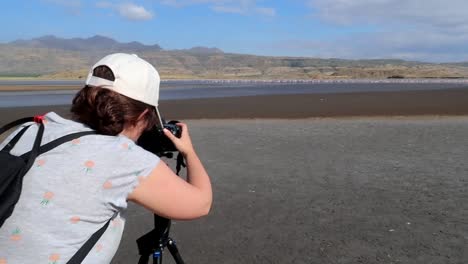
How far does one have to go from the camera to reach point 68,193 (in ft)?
5.77

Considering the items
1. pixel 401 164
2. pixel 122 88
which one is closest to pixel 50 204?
pixel 122 88

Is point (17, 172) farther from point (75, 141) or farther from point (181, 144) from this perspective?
point (181, 144)

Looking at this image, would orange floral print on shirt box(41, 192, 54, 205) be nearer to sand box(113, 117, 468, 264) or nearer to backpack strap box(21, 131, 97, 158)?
backpack strap box(21, 131, 97, 158)

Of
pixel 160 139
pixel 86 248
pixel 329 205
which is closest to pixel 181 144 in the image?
pixel 160 139

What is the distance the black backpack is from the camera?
1.17 feet

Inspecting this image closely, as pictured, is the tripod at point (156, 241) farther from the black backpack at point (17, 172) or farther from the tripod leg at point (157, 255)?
the black backpack at point (17, 172)

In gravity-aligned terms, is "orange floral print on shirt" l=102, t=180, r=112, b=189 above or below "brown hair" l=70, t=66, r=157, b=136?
below

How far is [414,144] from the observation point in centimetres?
1084

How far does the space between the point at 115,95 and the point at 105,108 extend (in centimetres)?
6

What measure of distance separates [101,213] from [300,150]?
339 inches

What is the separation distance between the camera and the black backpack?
1644mm

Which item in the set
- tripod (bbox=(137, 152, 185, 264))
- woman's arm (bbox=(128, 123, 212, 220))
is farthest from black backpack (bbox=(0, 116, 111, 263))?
tripod (bbox=(137, 152, 185, 264))

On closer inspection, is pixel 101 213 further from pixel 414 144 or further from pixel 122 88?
pixel 414 144

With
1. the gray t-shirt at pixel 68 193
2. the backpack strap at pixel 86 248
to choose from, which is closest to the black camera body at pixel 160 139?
the gray t-shirt at pixel 68 193
